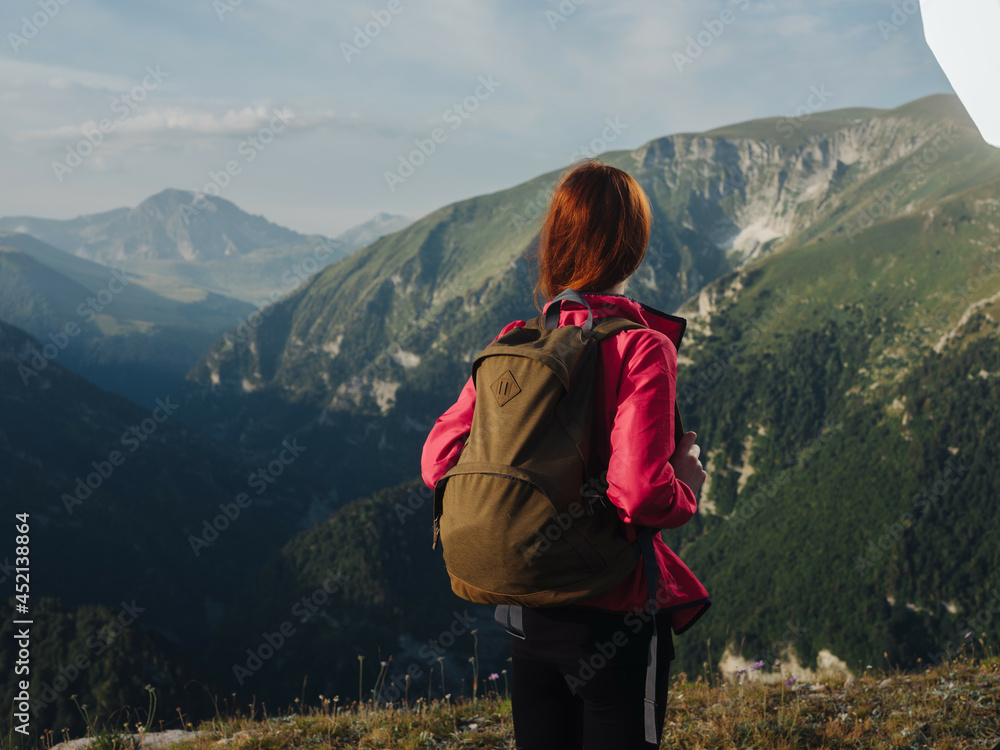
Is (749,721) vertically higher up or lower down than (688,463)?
lower down

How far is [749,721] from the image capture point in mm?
6074

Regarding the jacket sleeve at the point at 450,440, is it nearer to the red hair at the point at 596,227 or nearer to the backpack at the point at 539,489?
the backpack at the point at 539,489

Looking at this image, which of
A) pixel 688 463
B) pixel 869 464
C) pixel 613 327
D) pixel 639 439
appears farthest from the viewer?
pixel 869 464

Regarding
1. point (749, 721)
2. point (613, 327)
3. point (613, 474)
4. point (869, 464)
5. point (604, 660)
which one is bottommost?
point (869, 464)

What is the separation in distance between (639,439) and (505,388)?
23.3 inches

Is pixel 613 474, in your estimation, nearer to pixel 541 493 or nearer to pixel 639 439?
pixel 639 439

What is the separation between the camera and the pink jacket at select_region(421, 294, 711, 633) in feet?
8.16

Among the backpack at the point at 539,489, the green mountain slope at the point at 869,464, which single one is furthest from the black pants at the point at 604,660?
the green mountain slope at the point at 869,464

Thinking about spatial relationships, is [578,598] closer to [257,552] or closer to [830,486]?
[830,486]

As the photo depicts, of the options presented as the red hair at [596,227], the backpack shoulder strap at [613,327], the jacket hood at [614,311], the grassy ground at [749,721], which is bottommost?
the grassy ground at [749,721]

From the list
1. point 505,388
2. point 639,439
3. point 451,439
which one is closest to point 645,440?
point 639,439

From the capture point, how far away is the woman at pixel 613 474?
251 centimetres

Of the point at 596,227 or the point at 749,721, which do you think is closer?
the point at 596,227

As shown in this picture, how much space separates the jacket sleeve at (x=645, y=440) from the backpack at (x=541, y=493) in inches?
5.6
